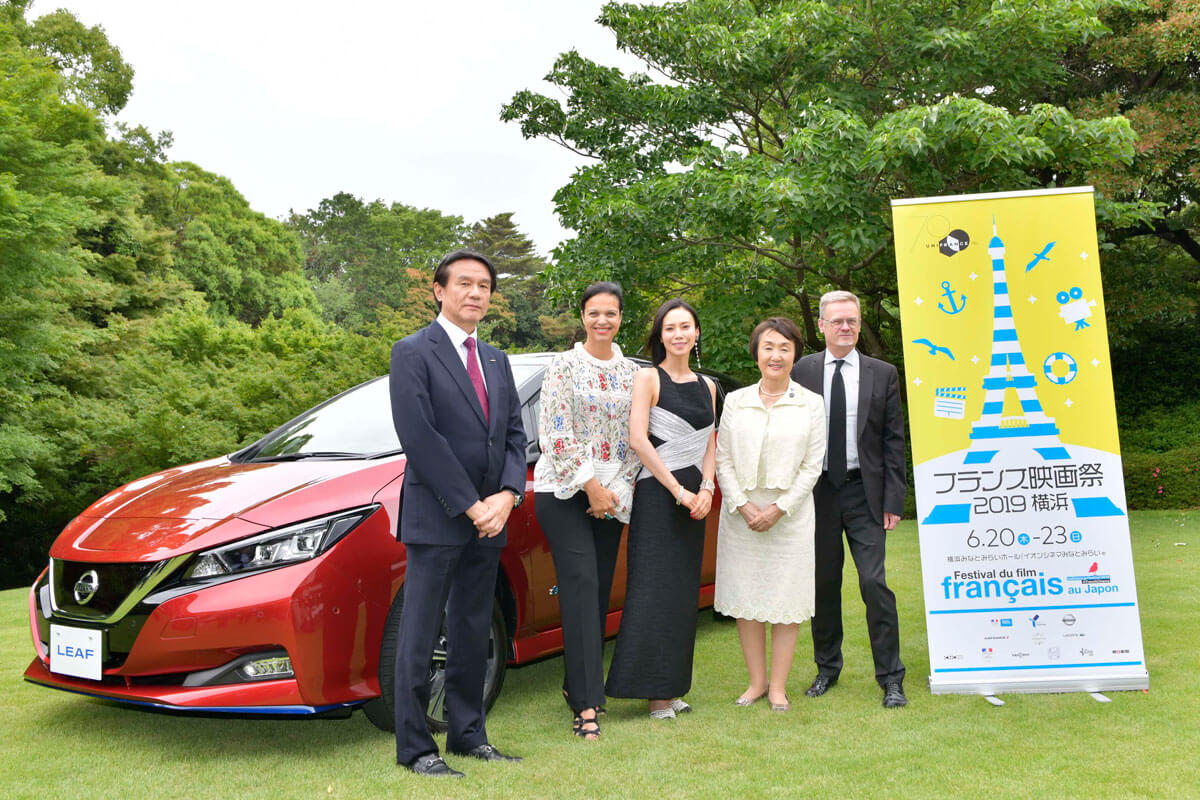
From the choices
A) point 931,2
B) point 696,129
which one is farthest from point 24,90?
point 931,2

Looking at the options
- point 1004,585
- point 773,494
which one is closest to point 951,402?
point 1004,585

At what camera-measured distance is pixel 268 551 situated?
3156 millimetres

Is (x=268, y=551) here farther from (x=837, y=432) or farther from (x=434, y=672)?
(x=837, y=432)

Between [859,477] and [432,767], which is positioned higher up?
[859,477]

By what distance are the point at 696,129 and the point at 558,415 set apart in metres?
9.63

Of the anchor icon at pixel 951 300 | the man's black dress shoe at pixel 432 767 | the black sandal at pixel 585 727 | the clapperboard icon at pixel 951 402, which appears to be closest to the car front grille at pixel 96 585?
the man's black dress shoe at pixel 432 767

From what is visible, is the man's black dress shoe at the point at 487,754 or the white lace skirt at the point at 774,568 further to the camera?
the white lace skirt at the point at 774,568

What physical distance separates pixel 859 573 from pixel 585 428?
146 cm

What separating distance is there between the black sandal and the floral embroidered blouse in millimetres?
808

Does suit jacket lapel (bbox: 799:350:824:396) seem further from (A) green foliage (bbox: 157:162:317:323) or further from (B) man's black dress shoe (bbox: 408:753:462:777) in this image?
(A) green foliage (bbox: 157:162:317:323)

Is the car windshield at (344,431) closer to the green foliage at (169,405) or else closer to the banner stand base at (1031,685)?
the banner stand base at (1031,685)

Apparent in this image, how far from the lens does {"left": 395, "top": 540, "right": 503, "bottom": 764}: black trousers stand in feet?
10.3

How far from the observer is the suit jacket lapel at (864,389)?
4.03m

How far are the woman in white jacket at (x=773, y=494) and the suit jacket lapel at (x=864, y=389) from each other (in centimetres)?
19
